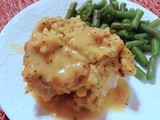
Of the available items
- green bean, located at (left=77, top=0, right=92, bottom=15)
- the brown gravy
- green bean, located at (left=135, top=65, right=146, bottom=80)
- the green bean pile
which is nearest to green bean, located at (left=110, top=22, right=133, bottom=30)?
the green bean pile

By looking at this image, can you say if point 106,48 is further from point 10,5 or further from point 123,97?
point 10,5

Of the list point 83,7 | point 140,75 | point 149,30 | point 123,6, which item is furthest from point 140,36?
point 83,7

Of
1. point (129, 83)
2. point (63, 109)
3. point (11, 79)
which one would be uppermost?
point (11, 79)

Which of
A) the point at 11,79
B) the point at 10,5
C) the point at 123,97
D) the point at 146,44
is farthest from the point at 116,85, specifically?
the point at 10,5

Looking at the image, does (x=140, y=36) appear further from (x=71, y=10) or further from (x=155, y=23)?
(x=71, y=10)

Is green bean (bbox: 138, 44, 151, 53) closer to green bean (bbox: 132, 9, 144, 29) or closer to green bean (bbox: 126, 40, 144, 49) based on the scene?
green bean (bbox: 126, 40, 144, 49)

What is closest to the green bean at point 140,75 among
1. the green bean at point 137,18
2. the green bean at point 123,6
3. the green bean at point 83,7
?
the green bean at point 137,18

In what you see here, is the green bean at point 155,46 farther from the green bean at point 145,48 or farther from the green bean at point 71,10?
the green bean at point 71,10
